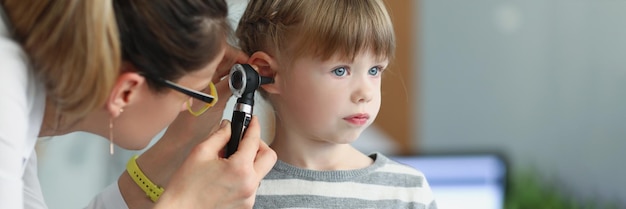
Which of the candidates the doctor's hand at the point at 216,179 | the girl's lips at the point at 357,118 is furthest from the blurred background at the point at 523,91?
the doctor's hand at the point at 216,179

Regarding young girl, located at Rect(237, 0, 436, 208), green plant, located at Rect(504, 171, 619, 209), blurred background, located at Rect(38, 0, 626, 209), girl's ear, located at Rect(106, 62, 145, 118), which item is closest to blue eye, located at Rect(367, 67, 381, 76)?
young girl, located at Rect(237, 0, 436, 208)

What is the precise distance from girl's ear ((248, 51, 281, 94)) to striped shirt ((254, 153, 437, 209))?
0.11 m

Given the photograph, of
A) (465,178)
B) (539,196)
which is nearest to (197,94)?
(465,178)

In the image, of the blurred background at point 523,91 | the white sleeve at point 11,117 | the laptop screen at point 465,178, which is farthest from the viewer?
the blurred background at point 523,91

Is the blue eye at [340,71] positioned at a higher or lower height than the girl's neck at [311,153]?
higher

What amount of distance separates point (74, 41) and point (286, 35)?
34 cm

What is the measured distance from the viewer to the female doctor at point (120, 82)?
111 centimetres

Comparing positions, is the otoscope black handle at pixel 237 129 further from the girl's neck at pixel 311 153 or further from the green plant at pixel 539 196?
the green plant at pixel 539 196

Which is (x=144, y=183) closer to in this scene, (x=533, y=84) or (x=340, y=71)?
(x=340, y=71)

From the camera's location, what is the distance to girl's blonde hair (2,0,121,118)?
1106 mm

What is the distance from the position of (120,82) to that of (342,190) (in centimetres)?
37

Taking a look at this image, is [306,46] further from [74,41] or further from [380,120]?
[380,120]

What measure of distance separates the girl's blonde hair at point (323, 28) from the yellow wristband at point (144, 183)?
0.29 meters

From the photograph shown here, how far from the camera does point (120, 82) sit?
3.86 feet
